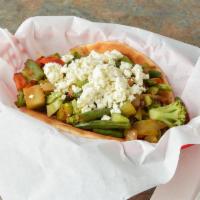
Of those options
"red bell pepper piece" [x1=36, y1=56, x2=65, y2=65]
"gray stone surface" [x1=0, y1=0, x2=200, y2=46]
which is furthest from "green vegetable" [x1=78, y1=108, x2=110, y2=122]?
"gray stone surface" [x1=0, y1=0, x2=200, y2=46]

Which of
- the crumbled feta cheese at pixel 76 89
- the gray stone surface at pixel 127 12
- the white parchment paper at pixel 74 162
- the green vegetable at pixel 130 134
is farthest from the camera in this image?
the gray stone surface at pixel 127 12

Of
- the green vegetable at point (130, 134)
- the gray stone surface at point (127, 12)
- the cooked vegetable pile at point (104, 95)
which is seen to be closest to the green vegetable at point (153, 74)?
the cooked vegetable pile at point (104, 95)

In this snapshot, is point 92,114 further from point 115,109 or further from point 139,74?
point 139,74

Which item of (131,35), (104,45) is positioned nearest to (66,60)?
(104,45)

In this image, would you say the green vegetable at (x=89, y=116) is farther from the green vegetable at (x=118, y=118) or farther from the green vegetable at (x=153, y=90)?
the green vegetable at (x=153, y=90)

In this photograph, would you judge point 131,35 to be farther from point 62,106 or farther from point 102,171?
point 102,171

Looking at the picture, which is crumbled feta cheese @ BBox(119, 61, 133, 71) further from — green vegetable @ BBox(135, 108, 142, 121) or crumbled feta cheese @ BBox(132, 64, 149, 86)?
green vegetable @ BBox(135, 108, 142, 121)
